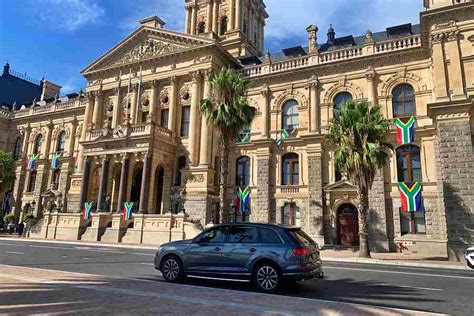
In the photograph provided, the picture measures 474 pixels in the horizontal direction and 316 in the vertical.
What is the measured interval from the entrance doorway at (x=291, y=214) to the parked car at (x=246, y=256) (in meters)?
20.3

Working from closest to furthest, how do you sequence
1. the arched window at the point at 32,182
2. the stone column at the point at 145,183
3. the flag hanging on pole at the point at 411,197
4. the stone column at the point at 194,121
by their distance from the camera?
the flag hanging on pole at the point at 411,197
the stone column at the point at 145,183
the stone column at the point at 194,121
the arched window at the point at 32,182

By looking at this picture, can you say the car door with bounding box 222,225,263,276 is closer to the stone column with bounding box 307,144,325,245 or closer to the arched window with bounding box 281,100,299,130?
the stone column with bounding box 307,144,325,245

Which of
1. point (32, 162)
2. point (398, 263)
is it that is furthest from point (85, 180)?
point (398, 263)

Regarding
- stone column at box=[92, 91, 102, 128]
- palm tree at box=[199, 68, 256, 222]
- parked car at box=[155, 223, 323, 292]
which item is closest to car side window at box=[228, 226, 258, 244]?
parked car at box=[155, 223, 323, 292]

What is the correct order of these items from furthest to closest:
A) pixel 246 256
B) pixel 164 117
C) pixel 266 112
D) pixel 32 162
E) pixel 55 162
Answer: pixel 32 162 < pixel 55 162 < pixel 164 117 < pixel 266 112 < pixel 246 256

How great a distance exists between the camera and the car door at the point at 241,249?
30.3 ft

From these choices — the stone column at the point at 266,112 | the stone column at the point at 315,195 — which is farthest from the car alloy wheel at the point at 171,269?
the stone column at the point at 266,112

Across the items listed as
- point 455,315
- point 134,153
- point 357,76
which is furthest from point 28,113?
point 455,315

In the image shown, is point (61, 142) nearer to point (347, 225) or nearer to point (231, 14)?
point (231, 14)

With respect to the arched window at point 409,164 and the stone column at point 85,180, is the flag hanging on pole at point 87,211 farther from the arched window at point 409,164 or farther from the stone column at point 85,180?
the arched window at point 409,164

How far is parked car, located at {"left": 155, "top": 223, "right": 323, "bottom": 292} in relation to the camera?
28.9ft

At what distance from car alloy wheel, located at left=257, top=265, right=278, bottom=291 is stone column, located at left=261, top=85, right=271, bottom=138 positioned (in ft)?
77.9

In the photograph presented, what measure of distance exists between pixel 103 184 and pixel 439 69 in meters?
28.2

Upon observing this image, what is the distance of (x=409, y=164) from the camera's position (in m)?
26.7
